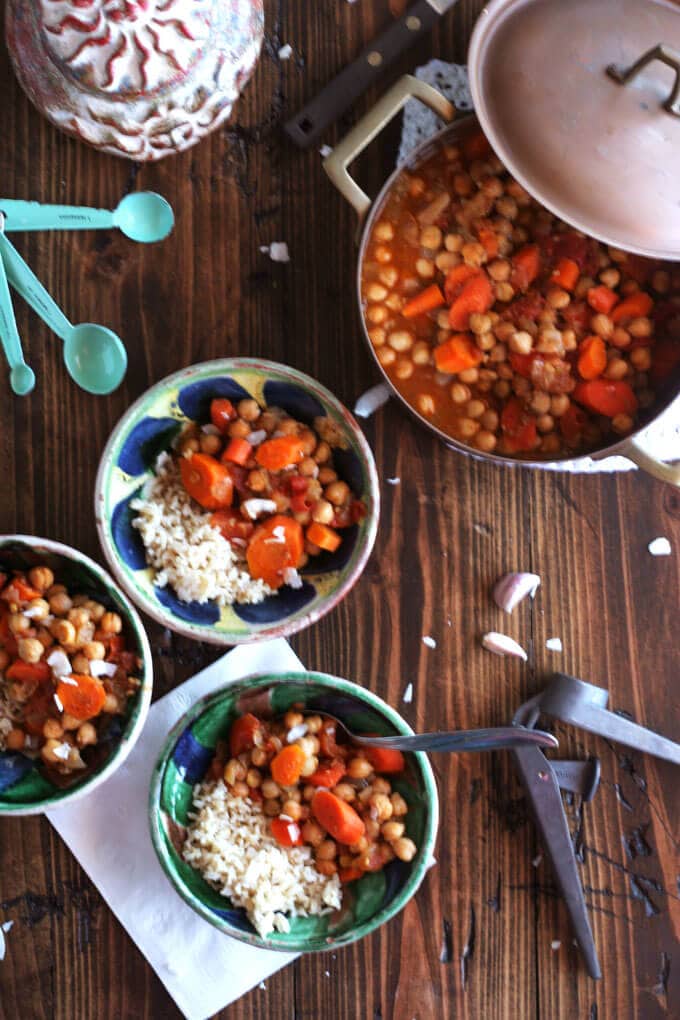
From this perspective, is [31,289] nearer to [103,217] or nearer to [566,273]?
[103,217]

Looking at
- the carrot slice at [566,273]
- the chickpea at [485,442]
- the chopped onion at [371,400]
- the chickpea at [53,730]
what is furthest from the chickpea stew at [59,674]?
the carrot slice at [566,273]

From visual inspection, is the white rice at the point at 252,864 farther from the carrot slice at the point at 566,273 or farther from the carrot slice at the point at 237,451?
the carrot slice at the point at 566,273

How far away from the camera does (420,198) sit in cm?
159

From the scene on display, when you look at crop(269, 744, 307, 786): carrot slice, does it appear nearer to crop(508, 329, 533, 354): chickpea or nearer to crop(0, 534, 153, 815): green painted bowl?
crop(0, 534, 153, 815): green painted bowl

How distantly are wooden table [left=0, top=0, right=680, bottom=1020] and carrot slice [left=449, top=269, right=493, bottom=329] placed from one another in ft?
0.65

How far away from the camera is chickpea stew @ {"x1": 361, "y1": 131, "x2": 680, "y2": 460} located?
1575 millimetres

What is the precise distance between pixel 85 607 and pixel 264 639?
30 cm

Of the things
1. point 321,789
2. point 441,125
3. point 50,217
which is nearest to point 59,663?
point 321,789

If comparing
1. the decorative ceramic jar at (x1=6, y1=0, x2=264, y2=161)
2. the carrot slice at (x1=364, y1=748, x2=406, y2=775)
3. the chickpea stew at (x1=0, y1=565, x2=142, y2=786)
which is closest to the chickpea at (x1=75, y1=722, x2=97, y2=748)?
the chickpea stew at (x1=0, y1=565, x2=142, y2=786)

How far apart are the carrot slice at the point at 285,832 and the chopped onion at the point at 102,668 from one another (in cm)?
37

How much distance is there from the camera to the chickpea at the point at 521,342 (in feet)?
5.13

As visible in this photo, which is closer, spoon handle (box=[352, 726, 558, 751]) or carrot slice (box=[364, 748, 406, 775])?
spoon handle (box=[352, 726, 558, 751])

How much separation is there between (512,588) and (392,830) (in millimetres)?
458

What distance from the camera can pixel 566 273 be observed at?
158cm
